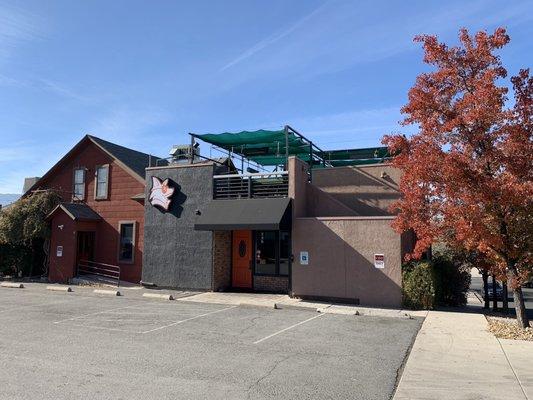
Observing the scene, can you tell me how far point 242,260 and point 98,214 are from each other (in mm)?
8990

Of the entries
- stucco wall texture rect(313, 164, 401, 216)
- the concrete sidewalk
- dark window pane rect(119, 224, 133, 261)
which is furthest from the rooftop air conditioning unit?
the concrete sidewalk

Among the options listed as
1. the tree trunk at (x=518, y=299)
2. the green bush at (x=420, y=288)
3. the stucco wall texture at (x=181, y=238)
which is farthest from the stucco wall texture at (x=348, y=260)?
the stucco wall texture at (x=181, y=238)

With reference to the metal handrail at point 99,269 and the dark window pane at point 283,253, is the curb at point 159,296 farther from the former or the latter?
the metal handrail at point 99,269

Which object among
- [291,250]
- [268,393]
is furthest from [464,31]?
[268,393]

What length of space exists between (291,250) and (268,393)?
1032 centimetres

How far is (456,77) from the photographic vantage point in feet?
37.8

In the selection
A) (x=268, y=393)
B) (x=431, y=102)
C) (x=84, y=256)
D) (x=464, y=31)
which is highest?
(x=464, y=31)

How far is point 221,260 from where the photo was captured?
18.8 meters

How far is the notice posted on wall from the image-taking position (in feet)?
49.8

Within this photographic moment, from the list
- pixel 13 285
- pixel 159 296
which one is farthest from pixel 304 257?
pixel 13 285

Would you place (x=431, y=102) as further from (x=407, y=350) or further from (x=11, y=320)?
(x=11, y=320)

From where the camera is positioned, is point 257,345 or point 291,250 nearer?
point 257,345

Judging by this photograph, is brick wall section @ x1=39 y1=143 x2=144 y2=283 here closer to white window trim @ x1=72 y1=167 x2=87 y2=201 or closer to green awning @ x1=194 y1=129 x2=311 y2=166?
white window trim @ x1=72 y1=167 x2=87 y2=201

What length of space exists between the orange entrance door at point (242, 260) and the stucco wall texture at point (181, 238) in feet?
3.98
